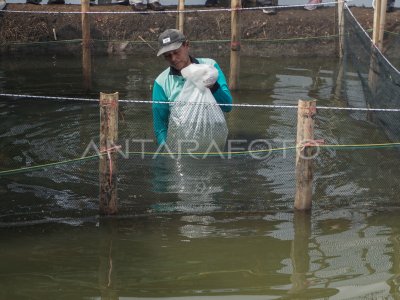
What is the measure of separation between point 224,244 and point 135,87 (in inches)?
262

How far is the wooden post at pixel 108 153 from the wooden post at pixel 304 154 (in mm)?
1669

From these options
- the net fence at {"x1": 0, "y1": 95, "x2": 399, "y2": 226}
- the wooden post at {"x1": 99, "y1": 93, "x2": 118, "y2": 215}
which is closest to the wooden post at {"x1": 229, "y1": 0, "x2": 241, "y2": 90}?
the net fence at {"x1": 0, "y1": 95, "x2": 399, "y2": 226}

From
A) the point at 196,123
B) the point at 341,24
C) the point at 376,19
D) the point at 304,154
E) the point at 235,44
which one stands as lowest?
the point at 304,154

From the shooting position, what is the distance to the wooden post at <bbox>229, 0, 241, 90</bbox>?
→ 39.6ft

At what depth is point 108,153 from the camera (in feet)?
23.8

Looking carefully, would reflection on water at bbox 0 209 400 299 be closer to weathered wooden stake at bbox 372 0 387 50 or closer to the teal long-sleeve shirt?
the teal long-sleeve shirt

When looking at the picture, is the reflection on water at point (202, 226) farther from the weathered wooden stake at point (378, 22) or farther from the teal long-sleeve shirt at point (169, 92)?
the weathered wooden stake at point (378, 22)

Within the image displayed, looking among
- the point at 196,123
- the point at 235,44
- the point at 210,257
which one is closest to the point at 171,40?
the point at 196,123

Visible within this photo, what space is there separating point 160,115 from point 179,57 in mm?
661

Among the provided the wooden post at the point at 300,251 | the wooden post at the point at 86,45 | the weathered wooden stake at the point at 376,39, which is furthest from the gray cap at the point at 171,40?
the wooden post at the point at 86,45

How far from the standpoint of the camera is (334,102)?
41.1ft

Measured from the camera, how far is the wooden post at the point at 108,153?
7141mm

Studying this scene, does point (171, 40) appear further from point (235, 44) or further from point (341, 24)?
point (341, 24)

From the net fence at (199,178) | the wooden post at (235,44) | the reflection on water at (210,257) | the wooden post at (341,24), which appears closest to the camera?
the reflection on water at (210,257)
